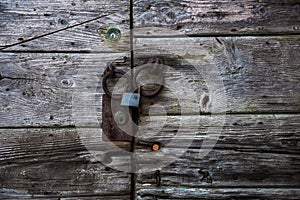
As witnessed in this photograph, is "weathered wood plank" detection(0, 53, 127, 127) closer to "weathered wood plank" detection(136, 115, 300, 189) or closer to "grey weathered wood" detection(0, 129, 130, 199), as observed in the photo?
"grey weathered wood" detection(0, 129, 130, 199)

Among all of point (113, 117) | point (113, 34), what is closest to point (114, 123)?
point (113, 117)

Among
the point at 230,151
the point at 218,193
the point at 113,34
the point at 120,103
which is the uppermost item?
the point at 113,34

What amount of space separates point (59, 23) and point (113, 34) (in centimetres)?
18

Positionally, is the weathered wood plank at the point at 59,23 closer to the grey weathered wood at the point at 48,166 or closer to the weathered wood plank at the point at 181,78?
the weathered wood plank at the point at 181,78

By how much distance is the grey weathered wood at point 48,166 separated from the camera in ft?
3.83

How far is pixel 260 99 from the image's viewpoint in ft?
3.81

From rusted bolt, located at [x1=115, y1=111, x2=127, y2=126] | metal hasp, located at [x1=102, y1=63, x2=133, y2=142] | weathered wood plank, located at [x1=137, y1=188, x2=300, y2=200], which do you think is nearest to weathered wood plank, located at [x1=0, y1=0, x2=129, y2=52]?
metal hasp, located at [x1=102, y1=63, x2=133, y2=142]

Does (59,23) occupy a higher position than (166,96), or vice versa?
(59,23)

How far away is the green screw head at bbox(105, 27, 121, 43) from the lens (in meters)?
1.18

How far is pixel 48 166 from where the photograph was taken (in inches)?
46.2

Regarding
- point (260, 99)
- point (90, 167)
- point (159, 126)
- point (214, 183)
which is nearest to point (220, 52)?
point (260, 99)

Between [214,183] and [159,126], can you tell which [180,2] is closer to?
[159,126]

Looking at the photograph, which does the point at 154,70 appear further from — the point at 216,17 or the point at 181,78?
the point at 216,17

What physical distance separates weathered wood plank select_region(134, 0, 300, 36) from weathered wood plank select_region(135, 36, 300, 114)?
0.09 feet
